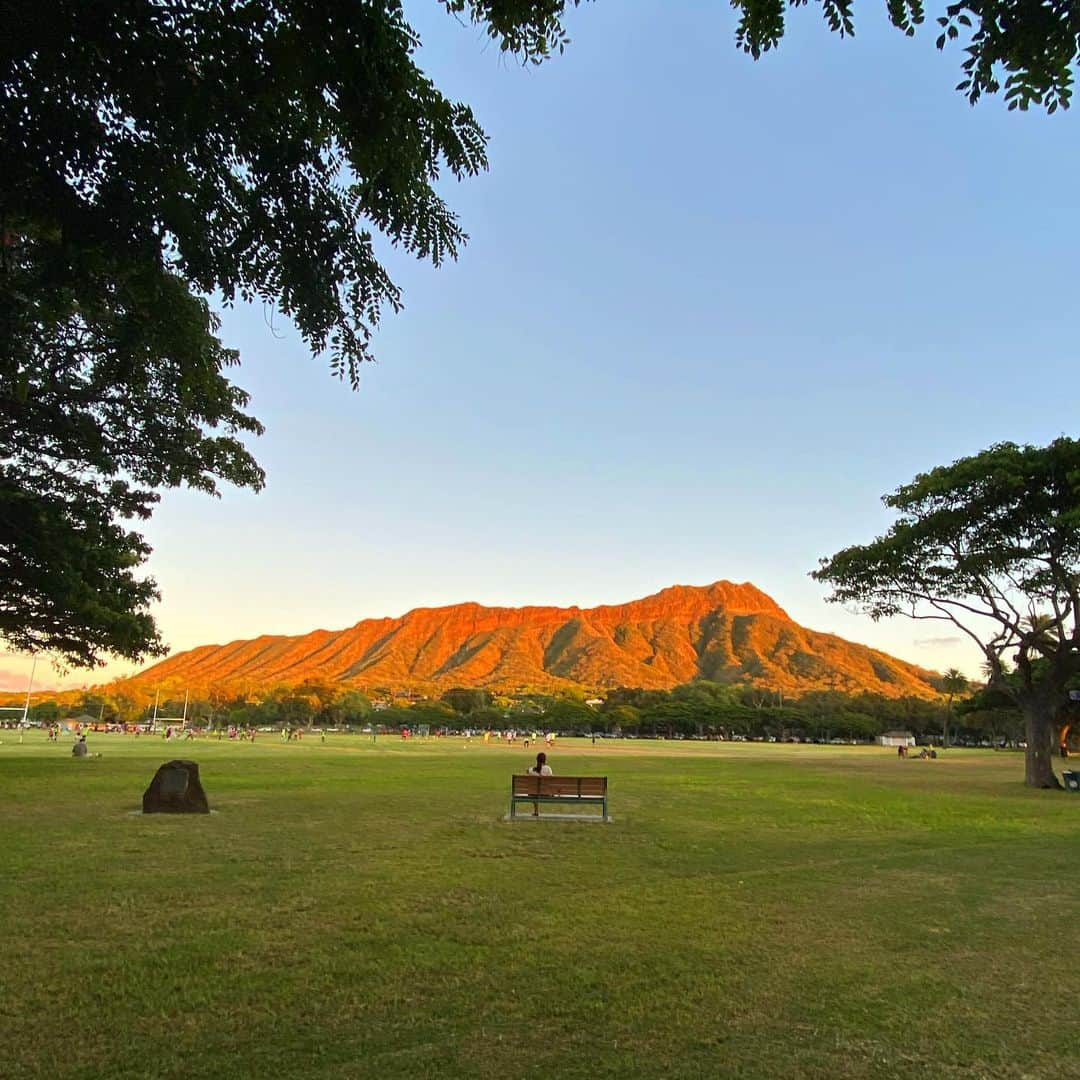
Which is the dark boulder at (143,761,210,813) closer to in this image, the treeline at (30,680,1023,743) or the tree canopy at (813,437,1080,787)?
the tree canopy at (813,437,1080,787)

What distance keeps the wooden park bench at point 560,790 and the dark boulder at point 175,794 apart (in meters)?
5.05

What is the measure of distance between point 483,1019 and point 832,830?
9.83 metres

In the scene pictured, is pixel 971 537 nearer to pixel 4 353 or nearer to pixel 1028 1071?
pixel 1028 1071

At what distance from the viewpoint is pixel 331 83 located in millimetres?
3514

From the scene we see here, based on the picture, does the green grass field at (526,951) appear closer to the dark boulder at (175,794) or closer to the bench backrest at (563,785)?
the dark boulder at (175,794)

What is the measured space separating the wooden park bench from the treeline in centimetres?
8153

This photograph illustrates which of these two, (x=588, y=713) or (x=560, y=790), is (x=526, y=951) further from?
(x=588, y=713)

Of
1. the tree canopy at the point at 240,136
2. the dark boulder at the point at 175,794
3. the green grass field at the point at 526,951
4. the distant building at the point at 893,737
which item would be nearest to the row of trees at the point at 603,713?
the distant building at the point at 893,737

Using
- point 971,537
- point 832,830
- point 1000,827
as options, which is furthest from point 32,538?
point 971,537

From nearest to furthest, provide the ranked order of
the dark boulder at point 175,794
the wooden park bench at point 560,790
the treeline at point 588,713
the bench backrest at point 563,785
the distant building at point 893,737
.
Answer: the dark boulder at point 175,794 < the wooden park bench at point 560,790 < the bench backrest at point 563,785 < the distant building at point 893,737 < the treeline at point 588,713

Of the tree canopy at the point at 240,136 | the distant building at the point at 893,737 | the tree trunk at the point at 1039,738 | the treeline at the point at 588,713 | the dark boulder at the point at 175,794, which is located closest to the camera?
the tree canopy at the point at 240,136

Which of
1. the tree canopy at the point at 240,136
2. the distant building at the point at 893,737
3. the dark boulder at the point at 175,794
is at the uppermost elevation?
the tree canopy at the point at 240,136

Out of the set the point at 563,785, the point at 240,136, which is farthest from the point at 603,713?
the point at 240,136

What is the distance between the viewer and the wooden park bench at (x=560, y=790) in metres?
12.9
